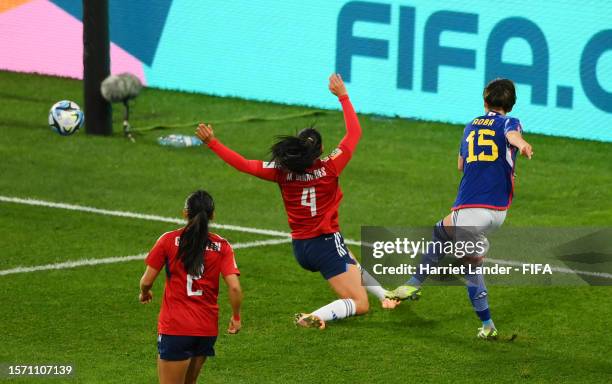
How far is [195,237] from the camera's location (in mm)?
8188

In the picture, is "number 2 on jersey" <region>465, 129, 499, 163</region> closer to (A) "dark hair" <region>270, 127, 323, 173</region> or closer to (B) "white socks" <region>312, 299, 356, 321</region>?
(A) "dark hair" <region>270, 127, 323, 173</region>

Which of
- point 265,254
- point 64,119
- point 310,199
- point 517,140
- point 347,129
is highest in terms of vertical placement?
point 64,119

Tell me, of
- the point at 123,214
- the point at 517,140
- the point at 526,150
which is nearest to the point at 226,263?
the point at 526,150

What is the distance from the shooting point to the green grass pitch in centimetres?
1017

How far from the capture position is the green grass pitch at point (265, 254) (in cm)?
1017

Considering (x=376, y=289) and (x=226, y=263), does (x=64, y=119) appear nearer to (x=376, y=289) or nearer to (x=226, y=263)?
(x=376, y=289)

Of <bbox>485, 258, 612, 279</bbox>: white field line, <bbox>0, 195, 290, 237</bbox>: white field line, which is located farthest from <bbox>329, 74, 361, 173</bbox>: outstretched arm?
<bbox>0, 195, 290, 237</bbox>: white field line

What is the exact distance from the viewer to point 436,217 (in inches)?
609

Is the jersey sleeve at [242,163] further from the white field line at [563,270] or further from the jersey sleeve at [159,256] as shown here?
the white field line at [563,270]

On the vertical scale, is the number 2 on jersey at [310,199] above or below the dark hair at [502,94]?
below

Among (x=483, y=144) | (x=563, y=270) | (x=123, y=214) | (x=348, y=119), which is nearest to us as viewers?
(x=348, y=119)

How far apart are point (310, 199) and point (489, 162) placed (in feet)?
5.36

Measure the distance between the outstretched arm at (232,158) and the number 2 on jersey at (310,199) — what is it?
0.95ft

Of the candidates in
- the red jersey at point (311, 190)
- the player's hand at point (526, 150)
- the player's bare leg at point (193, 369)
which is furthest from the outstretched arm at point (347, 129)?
the player's bare leg at point (193, 369)
